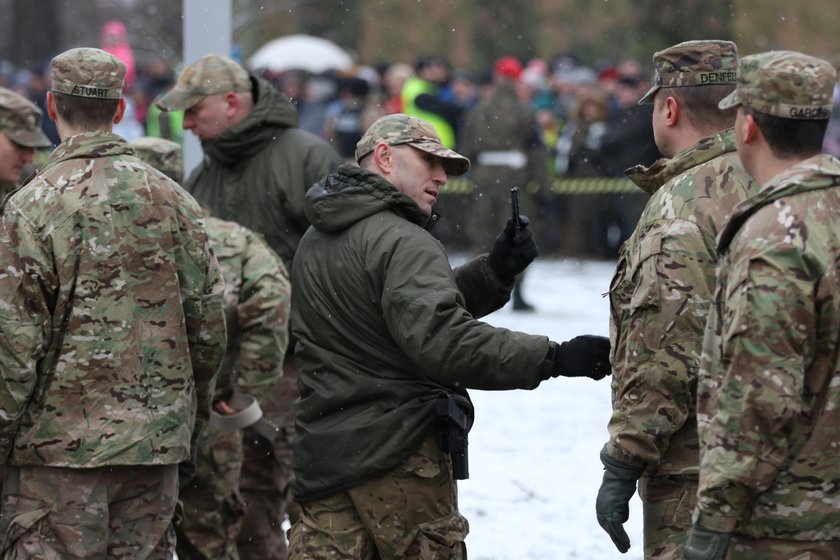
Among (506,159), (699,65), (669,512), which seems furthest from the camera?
(506,159)

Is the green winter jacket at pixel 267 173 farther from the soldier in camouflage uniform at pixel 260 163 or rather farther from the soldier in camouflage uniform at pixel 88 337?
the soldier in camouflage uniform at pixel 88 337

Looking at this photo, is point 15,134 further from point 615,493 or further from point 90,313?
point 615,493

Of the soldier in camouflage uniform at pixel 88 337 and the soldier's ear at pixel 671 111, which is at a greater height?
the soldier's ear at pixel 671 111

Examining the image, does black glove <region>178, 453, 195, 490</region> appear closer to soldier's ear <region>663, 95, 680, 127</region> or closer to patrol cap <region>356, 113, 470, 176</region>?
patrol cap <region>356, 113, 470, 176</region>

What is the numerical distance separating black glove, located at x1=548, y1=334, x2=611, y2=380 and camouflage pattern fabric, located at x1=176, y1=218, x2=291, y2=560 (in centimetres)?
190

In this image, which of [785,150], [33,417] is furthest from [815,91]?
[33,417]

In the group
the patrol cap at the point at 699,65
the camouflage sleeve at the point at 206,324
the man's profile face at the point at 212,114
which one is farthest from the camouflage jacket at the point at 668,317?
the man's profile face at the point at 212,114

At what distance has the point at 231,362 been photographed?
20.7 ft

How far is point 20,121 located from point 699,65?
327 cm

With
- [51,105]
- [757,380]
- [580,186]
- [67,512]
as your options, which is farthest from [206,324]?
[580,186]

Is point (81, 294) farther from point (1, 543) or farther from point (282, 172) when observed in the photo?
point (282, 172)

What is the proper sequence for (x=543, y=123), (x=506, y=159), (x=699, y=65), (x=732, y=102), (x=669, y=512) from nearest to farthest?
1. (x=732, y=102)
2. (x=669, y=512)
3. (x=699, y=65)
4. (x=506, y=159)
5. (x=543, y=123)

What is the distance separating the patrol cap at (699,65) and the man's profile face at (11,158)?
10.5ft

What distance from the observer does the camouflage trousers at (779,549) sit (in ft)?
12.2
